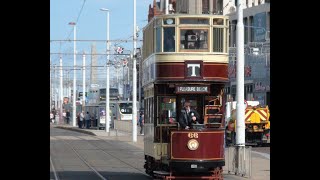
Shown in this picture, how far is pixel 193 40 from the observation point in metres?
23.6

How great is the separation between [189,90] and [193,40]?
1359 millimetres

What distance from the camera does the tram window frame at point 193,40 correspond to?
2345 centimetres

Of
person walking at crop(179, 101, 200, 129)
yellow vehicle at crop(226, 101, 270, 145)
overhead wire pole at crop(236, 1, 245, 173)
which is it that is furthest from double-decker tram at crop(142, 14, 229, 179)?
yellow vehicle at crop(226, 101, 270, 145)

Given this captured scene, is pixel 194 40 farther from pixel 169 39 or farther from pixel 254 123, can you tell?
pixel 254 123

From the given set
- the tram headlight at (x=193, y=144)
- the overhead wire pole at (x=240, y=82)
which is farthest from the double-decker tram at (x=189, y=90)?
the overhead wire pole at (x=240, y=82)

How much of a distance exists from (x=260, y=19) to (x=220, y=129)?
62802 mm

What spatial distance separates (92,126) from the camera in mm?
86250

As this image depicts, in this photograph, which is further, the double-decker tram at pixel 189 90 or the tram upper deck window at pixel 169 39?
the tram upper deck window at pixel 169 39

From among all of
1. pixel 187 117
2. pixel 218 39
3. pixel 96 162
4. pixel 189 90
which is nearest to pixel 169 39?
pixel 218 39

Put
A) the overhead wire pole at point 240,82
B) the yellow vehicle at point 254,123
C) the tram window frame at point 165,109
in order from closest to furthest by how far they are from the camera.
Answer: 1. the tram window frame at point 165,109
2. the overhead wire pole at point 240,82
3. the yellow vehicle at point 254,123

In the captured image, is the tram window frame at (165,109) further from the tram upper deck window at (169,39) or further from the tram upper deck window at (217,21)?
the tram upper deck window at (217,21)

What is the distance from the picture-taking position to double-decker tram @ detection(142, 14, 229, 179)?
2294 centimetres
